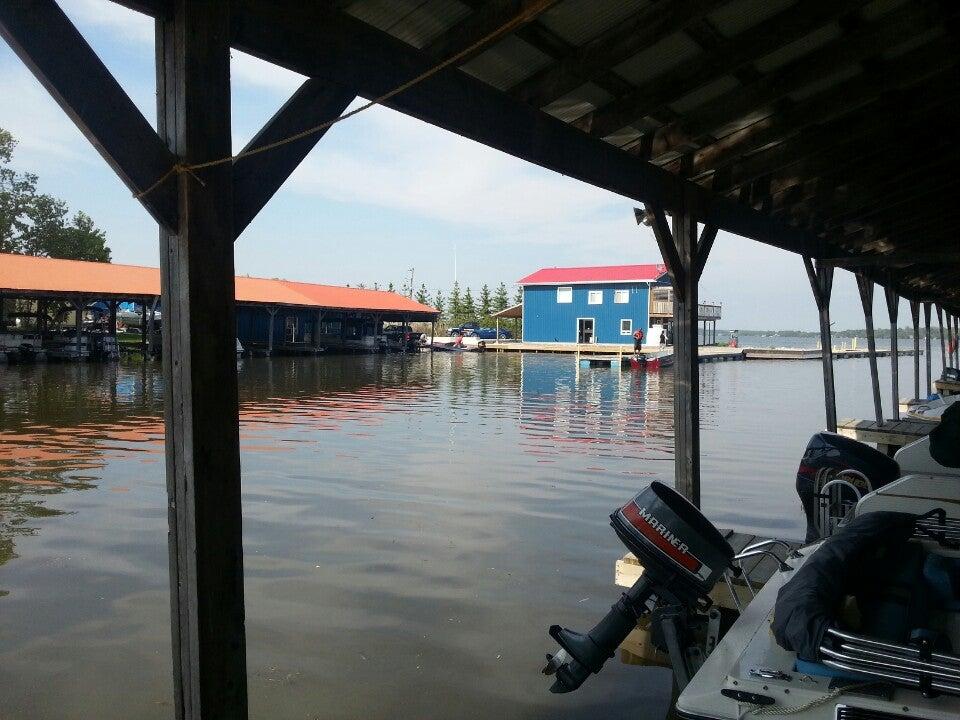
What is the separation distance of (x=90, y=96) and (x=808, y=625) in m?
2.77

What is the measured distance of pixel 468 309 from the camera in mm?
76500

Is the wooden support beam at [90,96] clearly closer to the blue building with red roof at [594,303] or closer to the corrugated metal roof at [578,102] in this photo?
the corrugated metal roof at [578,102]

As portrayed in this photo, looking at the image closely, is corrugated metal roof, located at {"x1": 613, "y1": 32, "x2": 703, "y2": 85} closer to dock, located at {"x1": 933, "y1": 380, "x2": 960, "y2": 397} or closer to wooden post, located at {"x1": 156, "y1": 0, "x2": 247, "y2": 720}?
wooden post, located at {"x1": 156, "y1": 0, "x2": 247, "y2": 720}

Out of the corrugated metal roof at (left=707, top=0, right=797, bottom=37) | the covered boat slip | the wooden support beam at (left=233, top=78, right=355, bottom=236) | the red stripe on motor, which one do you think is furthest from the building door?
the wooden support beam at (left=233, top=78, right=355, bottom=236)

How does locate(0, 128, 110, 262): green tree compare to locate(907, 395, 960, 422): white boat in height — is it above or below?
above

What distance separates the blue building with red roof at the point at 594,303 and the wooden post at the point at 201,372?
142 ft

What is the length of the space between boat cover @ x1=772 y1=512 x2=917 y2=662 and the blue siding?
43.1 m

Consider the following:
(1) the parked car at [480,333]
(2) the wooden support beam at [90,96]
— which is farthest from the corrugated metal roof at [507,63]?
(1) the parked car at [480,333]

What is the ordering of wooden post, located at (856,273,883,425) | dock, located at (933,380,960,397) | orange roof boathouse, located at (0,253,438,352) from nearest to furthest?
wooden post, located at (856,273,883,425)
dock, located at (933,380,960,397)
orange roof boathouse, located at (0,253,438,352)

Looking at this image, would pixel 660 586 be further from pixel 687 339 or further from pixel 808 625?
pixel 687 339

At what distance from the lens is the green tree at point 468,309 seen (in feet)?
249

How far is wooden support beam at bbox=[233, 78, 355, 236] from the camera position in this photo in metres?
2.71

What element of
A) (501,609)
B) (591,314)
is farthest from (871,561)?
(591,314)

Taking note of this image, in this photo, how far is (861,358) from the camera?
193 ft
